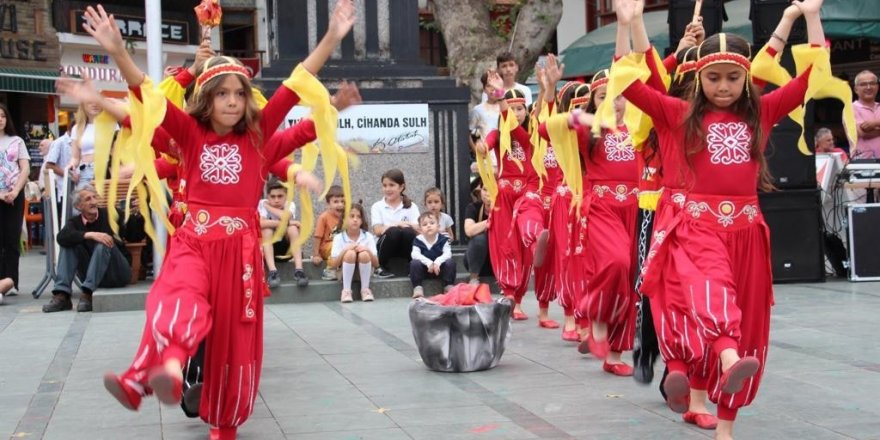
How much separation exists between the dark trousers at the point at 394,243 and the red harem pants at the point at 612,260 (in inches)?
191

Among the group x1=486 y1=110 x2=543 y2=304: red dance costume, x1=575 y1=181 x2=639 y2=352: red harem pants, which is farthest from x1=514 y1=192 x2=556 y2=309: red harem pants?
x1=575 y1=181 x2=639 y2=352: red harem pants

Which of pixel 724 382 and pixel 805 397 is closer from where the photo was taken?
pixel 724 382

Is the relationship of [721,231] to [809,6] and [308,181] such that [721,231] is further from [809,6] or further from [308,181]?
[308,181]

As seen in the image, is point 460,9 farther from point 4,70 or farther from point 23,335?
point 4,70

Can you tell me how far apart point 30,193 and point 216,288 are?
1459 centimetres

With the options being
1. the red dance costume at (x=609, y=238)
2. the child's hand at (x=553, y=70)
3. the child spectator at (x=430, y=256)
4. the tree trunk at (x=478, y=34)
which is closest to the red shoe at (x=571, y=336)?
the red dance costume at (x=609, y=238)

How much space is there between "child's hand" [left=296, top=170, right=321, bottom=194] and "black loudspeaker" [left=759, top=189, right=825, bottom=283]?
8.10m

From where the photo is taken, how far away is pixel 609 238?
8125 millimetres

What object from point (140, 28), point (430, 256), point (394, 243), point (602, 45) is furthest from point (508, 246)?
point (140, 28)

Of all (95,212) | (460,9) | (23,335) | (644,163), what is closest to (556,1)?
(460,9)

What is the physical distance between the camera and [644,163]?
23.8ft

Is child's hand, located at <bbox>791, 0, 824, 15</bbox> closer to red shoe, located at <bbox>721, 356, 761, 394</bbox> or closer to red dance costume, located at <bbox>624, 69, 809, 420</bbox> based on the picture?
red dance costume, located at <bbox>624, 69, 809, 420</bbox>

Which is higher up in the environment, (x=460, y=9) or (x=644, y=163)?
(x=460, y=9)

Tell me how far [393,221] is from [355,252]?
84 cm
